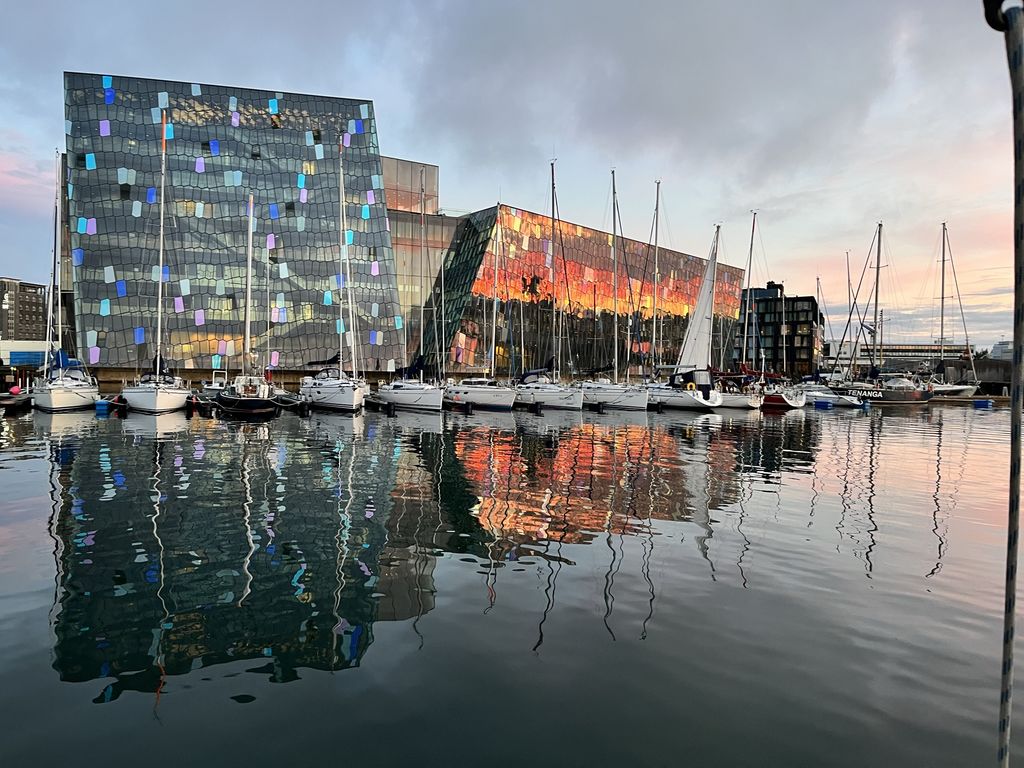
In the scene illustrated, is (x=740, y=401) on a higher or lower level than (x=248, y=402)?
lower

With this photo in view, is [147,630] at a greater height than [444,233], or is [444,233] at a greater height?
[444,233]

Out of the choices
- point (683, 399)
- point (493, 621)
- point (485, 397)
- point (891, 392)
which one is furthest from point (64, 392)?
point (891, 392)

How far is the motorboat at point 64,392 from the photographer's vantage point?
42.3 metres

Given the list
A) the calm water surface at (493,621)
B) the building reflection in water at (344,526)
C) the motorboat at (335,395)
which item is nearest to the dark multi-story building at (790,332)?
the motorboat at (335,395)

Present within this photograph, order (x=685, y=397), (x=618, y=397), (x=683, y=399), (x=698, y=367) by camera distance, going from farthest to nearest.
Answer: (x=698, y=367) < (x=683, y=399) < (x=685, y=397) < (x=618, y=397)

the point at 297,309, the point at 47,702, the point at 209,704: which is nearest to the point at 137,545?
the point at 47,702

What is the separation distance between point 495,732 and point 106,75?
3440 inches

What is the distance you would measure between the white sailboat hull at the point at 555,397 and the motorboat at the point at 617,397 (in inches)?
38.5

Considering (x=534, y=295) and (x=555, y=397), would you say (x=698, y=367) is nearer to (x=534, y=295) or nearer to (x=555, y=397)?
(x=555, y=397)

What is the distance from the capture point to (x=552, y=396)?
52281mm

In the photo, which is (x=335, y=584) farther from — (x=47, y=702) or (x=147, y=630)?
(x=47, y=702)

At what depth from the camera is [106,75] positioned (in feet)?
236

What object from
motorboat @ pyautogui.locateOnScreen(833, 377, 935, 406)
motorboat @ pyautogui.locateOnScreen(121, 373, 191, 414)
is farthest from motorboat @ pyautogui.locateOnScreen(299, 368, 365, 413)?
motorboat @ pyautogui.locateOnScreen(833, 377, 935, 406)

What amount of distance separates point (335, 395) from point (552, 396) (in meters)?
16.9
